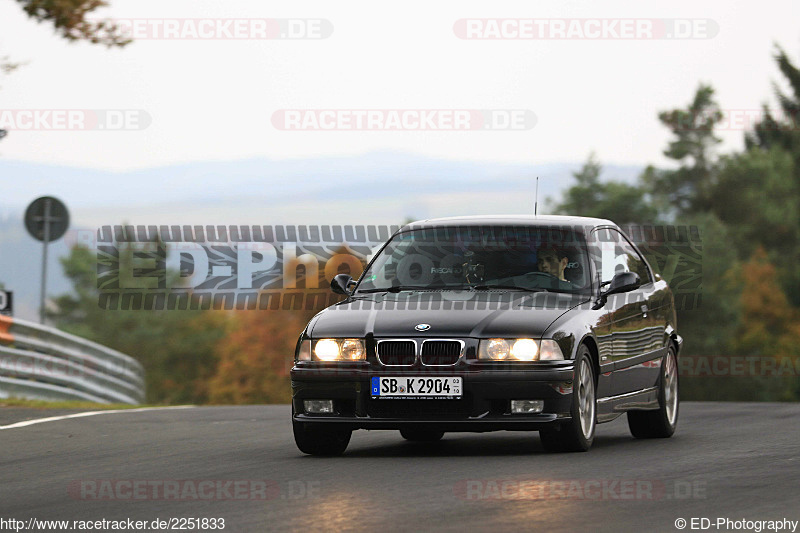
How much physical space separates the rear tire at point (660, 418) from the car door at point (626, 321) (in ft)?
0.91

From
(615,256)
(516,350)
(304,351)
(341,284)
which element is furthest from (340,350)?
(615,256)

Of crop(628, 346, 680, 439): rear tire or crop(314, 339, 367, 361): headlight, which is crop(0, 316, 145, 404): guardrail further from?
crop(314, 339, 367, 361): headlight

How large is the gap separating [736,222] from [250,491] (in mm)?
83331

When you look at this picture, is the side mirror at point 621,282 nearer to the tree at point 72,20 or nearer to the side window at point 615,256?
the side window at point 615,256

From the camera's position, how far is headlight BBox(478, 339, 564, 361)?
10.7 metres

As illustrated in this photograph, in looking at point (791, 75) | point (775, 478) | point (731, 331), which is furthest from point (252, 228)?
point (791, 75)

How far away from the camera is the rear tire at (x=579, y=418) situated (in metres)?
11.0

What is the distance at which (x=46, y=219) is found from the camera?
2305 cm

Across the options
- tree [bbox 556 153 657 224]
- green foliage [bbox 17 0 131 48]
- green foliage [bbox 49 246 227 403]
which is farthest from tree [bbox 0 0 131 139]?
green foliage [bbox 49 246 227 403]

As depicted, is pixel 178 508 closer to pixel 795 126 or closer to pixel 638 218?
pixel 638 218

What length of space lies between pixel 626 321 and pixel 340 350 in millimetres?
2735

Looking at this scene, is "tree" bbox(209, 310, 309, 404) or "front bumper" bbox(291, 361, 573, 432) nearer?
"front bumper" bbox(291, 361, 573, 432)

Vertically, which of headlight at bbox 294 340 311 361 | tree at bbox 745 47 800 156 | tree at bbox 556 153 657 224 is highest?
tree at bbox 745 47 800 156

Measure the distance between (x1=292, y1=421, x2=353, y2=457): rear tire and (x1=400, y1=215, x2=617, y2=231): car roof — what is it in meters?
2.11
